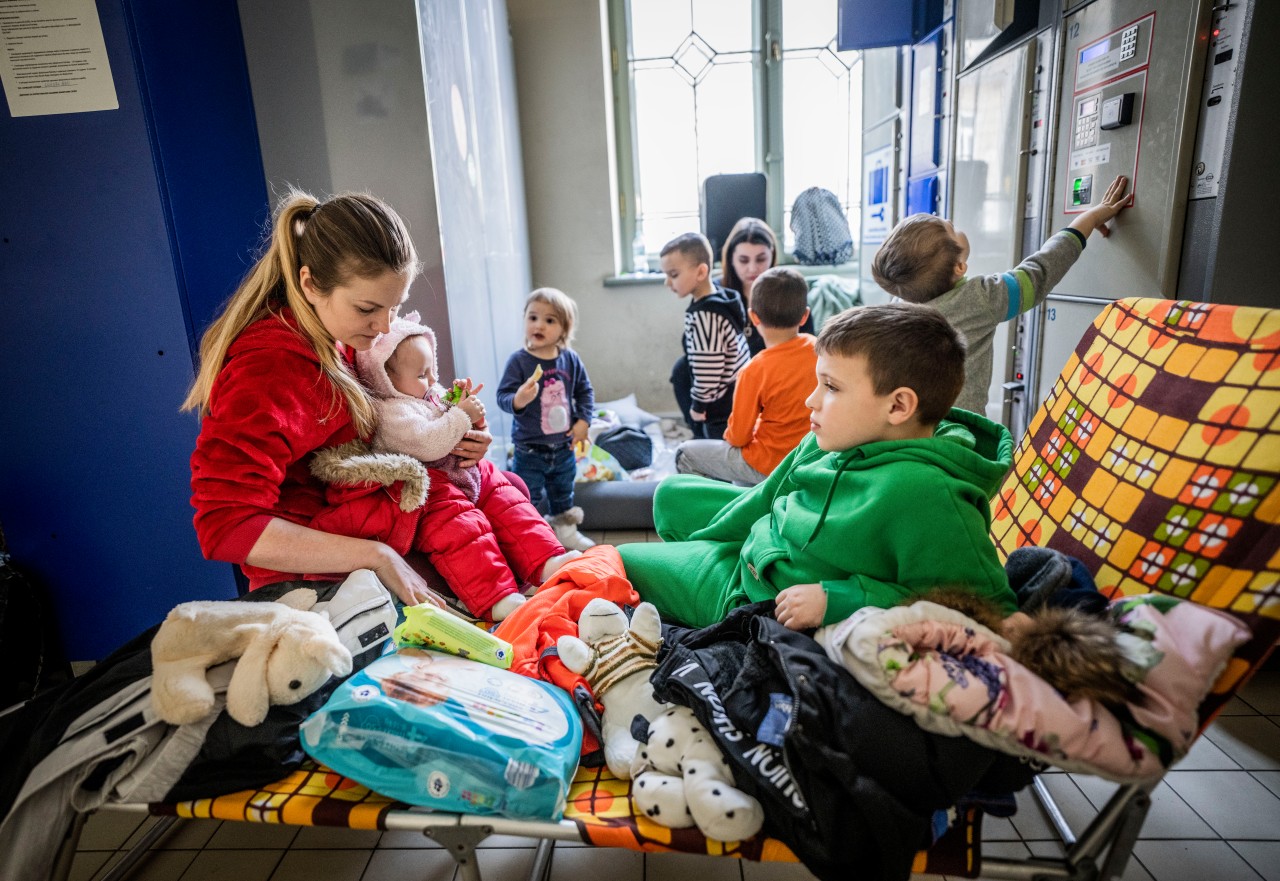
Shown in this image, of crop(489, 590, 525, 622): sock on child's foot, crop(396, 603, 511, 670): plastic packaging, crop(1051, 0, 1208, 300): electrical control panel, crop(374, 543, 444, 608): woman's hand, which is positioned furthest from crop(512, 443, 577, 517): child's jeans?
crop(1051, 0, 1208, 300): electrical control panel

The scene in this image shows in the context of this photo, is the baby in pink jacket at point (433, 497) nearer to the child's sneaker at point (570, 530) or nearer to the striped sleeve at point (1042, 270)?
the child's sneaker at point (570, 530)

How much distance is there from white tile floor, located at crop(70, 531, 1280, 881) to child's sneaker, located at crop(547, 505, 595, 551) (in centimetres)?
143

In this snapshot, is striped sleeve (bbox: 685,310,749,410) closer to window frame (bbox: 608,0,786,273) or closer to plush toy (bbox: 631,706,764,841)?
window frame (bbox: 608,0,786,273)

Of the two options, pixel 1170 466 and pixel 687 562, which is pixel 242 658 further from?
pixel 1170 466

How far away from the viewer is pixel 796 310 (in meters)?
2.43

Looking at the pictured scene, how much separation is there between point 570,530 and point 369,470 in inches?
59.0

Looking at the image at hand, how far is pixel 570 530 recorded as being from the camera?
9.66 feet

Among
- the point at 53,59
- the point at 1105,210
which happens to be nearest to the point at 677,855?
the point at 1105,210

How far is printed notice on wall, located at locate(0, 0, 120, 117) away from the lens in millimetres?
1747

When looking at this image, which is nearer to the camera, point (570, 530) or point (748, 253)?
point (570, 530)

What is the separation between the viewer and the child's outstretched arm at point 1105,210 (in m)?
2.03

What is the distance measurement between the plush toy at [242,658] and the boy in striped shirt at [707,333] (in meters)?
2.25

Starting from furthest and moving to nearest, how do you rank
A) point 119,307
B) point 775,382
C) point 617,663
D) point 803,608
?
point 775,382
point 119,307
point 617,663
point 803,608

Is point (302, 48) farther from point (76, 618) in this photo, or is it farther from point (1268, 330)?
point (1268, 330)
